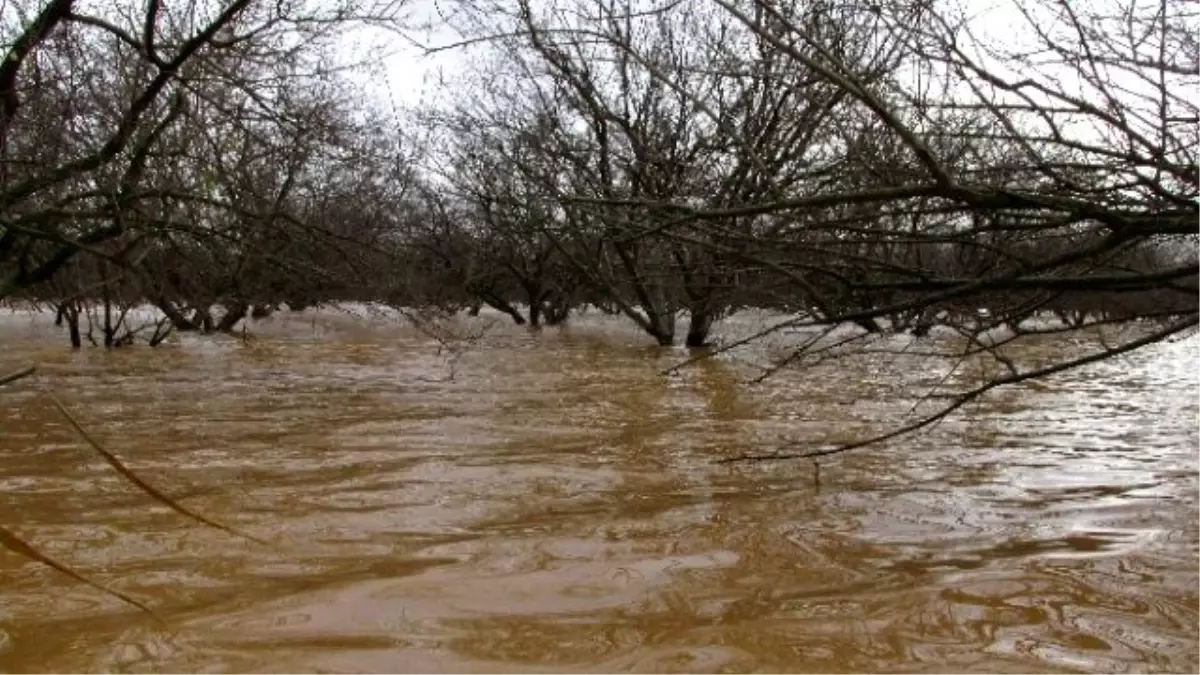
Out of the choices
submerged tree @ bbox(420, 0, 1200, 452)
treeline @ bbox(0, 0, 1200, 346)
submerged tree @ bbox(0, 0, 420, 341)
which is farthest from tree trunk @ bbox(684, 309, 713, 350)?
submerged tree @ bbox(420, 0, 1200, 452)

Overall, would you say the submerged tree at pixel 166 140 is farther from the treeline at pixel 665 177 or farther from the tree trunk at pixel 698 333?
the tree trunk at pixel 698 333

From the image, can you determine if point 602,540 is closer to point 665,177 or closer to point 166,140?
point 665,177

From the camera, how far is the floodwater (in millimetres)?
3004

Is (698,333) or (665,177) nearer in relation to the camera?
(665,177)

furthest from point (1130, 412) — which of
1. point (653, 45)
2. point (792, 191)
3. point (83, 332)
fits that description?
point (83, 332)

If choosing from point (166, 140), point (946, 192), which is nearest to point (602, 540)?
point (946, 192)

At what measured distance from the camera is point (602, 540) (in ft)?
13.8

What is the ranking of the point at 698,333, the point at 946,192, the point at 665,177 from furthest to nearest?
1. the point at 698,333
2. the point at 665,177
3. the point at 946,192

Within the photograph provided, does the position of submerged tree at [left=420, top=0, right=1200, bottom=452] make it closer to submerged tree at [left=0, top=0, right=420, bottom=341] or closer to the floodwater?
the floodwater

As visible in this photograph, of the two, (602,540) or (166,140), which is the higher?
(166,140)

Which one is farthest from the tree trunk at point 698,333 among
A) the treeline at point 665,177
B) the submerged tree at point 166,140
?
the submerged tree at point 166,140

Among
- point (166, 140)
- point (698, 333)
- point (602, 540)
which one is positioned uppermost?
point (166, 140)

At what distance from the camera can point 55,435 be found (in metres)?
7.00

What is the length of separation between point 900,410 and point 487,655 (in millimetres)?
6550
